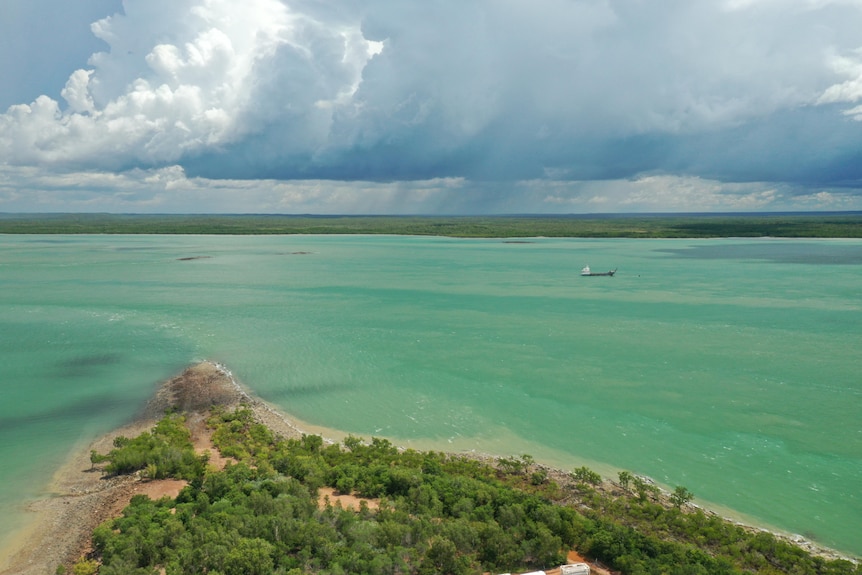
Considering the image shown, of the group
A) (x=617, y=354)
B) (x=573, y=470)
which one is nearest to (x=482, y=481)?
(x=573, y=470)

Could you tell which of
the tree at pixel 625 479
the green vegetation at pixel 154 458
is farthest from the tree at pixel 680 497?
the green vegetation at pixel 154 458

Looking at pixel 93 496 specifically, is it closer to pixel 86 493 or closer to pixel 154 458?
pixel 86 493

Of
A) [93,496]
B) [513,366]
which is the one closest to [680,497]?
[513,366]

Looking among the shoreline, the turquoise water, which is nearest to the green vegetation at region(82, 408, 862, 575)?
the shoreline

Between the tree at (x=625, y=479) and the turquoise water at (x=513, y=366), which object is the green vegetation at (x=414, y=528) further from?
the turquoise water at (x=513, y=366)

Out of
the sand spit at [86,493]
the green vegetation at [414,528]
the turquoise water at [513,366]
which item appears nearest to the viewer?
the green vegetation at [414,528]
